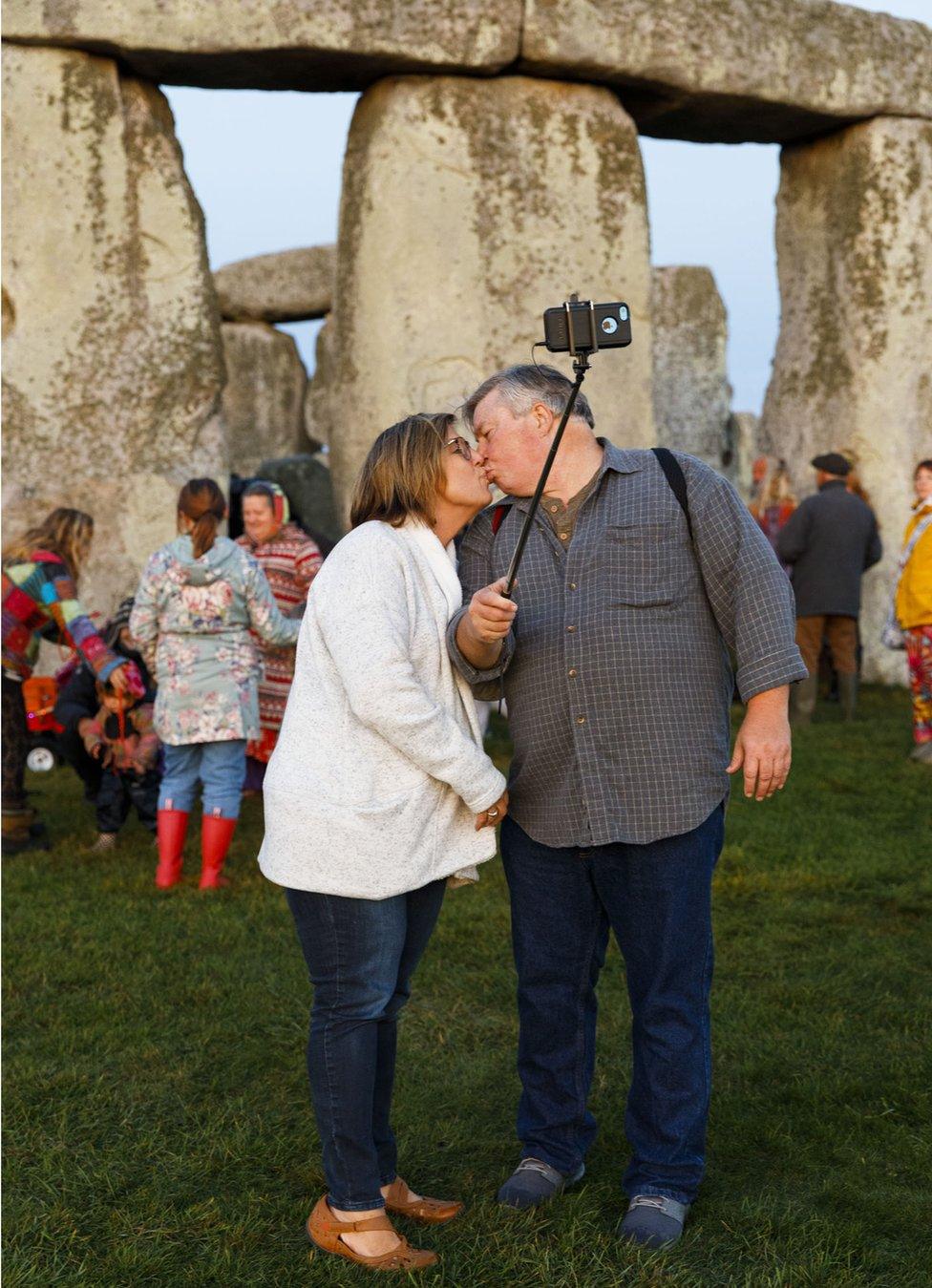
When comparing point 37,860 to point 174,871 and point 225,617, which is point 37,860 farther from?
point 225,617

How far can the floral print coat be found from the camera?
6.36 m

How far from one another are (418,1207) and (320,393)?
61.5 feet

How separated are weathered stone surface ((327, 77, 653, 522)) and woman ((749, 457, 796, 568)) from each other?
1.53m

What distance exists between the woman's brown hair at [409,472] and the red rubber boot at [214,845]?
3.29 m

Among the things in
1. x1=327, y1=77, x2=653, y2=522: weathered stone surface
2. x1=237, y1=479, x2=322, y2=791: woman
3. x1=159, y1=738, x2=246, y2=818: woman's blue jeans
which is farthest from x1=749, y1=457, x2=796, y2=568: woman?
x1=159, y1=738, x2=246, y2=818: woman's blue jeans

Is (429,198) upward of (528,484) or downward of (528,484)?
upward

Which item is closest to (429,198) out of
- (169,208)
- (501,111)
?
(501,111)

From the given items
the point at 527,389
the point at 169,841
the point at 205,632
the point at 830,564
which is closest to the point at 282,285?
the point at 830,564

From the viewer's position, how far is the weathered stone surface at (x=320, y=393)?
21.2 meters

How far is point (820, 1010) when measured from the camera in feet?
15.9

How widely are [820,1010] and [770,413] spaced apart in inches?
324

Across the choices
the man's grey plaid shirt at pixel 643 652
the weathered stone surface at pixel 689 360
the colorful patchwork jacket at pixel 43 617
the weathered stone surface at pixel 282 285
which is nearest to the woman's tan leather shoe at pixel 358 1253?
the man's grey plaid shirt at pixel 643 652

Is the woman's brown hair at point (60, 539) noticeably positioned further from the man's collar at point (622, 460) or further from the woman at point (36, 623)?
the man's collar at point (622, 460)

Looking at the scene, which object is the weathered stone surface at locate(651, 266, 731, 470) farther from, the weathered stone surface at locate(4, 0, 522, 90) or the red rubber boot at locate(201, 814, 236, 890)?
the red rubber boot at locate(201, 814, 236, 890)
